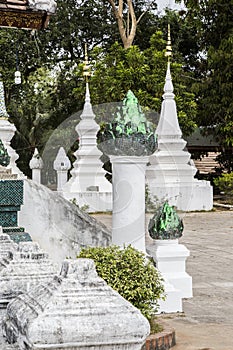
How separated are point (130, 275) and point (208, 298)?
8.29 feet

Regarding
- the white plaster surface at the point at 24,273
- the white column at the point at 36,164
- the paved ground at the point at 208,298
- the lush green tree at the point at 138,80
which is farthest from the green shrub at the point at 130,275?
the lush green tree at the point at 138,80

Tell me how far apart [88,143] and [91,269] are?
802 inches

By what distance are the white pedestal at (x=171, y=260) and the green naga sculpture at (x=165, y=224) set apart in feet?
0.29

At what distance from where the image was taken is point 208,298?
8.00 metres

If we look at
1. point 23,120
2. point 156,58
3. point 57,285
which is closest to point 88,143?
point 156,58

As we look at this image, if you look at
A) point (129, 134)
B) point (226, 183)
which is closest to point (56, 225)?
point (129, 134)

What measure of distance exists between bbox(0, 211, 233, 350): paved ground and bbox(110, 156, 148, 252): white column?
89 centimetres

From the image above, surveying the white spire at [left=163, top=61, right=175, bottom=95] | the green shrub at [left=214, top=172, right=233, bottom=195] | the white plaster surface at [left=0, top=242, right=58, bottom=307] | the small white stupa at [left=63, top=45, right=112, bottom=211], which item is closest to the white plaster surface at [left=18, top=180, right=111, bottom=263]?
the white plaster surface at [left=0, top=242, right=58, bottom=307]

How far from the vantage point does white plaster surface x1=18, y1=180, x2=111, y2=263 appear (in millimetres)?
8648

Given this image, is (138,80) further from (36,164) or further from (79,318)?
(79,318)

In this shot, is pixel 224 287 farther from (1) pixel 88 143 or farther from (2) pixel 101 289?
(1) pixel 88 143

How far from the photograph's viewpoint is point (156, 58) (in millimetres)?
26094

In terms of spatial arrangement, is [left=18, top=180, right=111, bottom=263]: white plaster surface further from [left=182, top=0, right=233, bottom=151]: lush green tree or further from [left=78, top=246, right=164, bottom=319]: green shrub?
[left=182, top=0, right=233, bottom=151]: lush green tree

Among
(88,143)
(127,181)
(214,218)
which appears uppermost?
(127,181)
